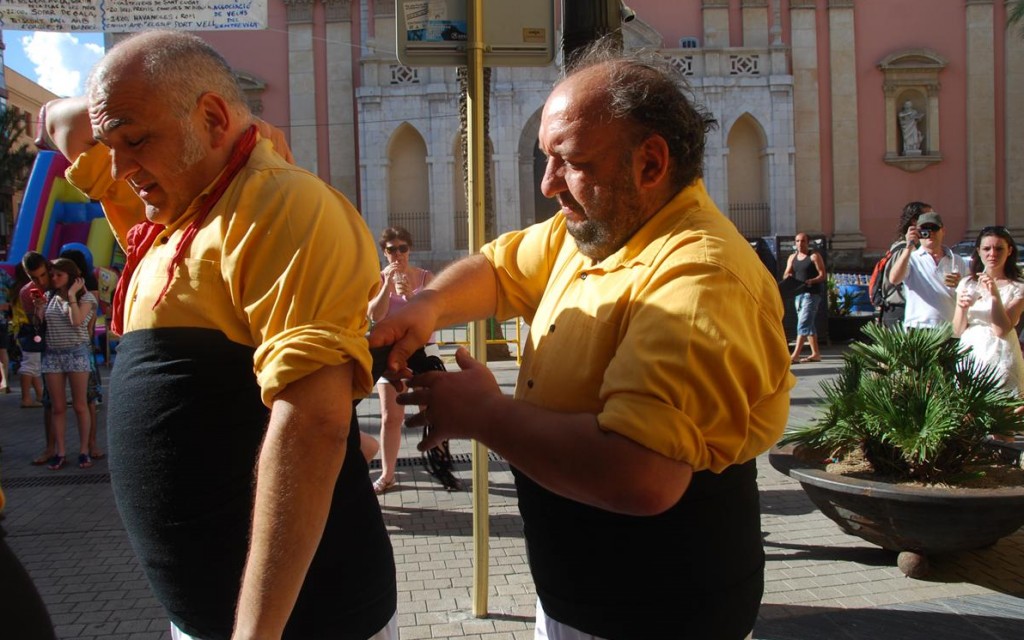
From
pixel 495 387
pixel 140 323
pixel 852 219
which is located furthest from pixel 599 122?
pixel 852 219

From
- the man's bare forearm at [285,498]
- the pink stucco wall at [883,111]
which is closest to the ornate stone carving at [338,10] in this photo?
the pink stucco wall at [883,111]

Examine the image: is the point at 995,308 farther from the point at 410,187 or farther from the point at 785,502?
the point at 410,187

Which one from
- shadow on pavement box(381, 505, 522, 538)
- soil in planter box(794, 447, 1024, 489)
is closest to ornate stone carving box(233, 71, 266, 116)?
shadow on pavement box(381, 505, 522, 538)

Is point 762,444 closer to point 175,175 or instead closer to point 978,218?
point 175,175

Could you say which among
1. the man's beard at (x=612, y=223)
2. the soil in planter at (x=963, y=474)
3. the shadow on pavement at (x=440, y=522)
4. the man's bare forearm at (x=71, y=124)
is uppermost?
the man's bare forearm at (x=71, y=124)

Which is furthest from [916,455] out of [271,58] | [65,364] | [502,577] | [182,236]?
[271,58]

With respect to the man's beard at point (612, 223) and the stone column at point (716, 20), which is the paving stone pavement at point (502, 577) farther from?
the stone column at point (716, 20)

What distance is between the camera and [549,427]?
1509 mm

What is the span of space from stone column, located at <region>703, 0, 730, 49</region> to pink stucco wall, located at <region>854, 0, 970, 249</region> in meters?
4.32

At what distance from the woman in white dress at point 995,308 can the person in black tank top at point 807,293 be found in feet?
21.0

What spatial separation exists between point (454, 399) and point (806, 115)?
2802 centimetres

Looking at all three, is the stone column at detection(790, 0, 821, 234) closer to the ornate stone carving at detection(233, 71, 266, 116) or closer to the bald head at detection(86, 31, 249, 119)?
the ornate stone carving at detection(233, 71, 266, 116)

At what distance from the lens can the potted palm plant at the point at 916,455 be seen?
13.1ft

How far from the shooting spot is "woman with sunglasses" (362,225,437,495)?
5.86 meters
